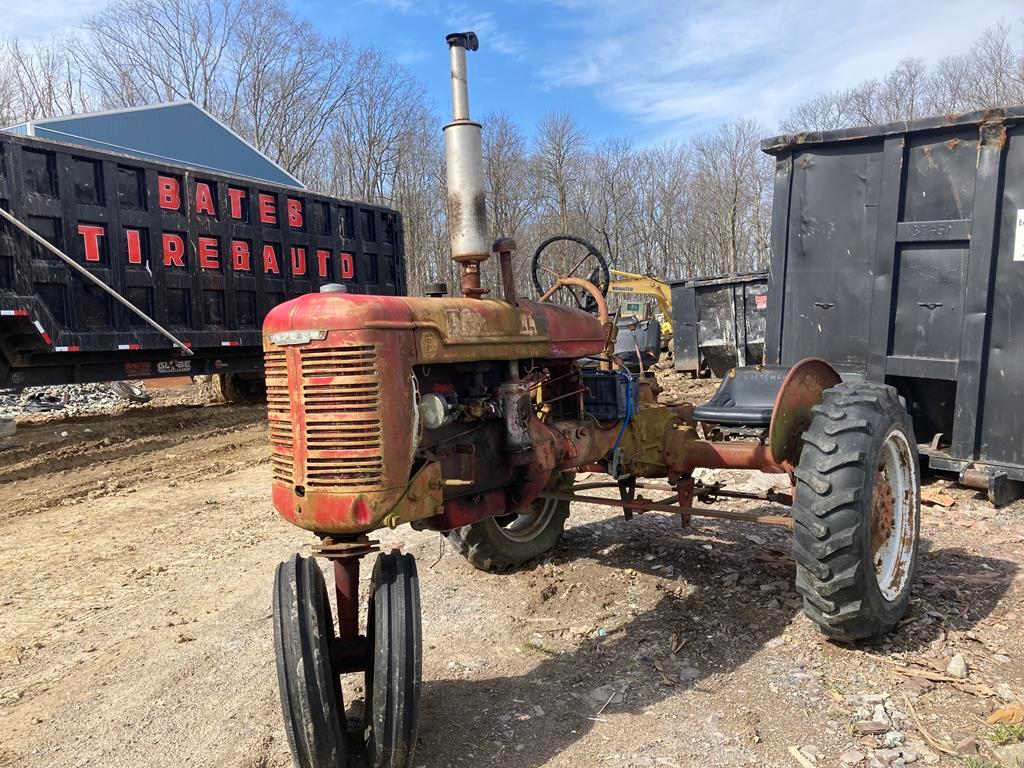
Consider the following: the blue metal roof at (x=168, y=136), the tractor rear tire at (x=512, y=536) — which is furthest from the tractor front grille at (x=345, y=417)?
the blue metal roof at (x=168, y=136)

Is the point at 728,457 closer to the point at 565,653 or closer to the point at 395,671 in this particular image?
the point at 565,653

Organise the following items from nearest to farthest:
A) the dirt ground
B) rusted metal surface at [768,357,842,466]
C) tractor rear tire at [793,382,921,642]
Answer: the dirt ground, tractor rear tire at [793,382,921,642], rusted metal surface at [768,357,842,466]

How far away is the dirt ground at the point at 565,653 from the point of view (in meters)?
2.73

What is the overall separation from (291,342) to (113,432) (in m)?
8.09

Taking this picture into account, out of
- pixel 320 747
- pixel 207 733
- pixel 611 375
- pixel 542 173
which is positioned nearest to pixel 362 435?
pixel 320 747

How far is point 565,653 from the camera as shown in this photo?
3.41 m

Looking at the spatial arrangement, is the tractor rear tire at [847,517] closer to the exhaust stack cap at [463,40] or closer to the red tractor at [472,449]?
the red tractor at [472,449]

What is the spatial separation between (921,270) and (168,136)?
1838 centimetres

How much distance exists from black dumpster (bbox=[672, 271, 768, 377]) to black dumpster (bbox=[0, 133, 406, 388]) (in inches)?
243

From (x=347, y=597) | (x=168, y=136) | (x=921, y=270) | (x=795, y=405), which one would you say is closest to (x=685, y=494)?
(x=795, y=405)

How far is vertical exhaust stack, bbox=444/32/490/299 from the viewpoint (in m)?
2.88

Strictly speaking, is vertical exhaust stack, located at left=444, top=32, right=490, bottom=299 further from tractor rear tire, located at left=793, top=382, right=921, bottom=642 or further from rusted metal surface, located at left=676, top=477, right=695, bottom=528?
rusted metal surface, located at left=676, top=477, right=695, bottom=528

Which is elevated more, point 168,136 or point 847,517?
point 168,136

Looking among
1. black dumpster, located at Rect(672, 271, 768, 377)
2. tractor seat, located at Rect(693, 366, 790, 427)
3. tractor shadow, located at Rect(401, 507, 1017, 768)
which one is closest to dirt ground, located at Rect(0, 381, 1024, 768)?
tractor shadow, located at Rect(401, 507, 1017, 768)
